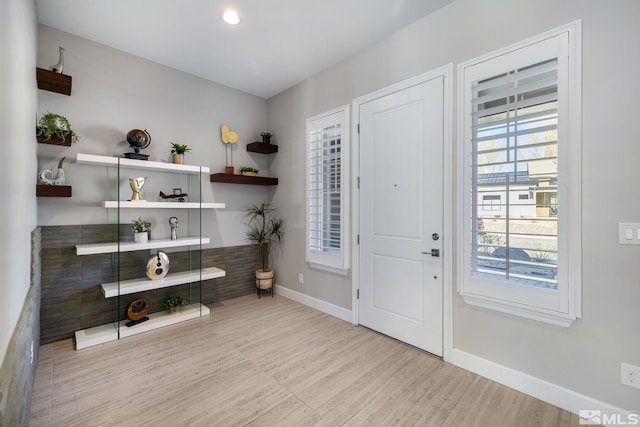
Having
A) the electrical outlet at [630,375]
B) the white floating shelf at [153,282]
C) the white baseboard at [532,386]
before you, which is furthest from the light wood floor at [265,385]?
the white floating shelf at [153,282]

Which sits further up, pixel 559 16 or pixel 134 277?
pixel 559 16

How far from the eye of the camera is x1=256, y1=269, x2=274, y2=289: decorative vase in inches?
156

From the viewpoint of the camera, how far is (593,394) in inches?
68.4

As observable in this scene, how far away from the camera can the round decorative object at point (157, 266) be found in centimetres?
301

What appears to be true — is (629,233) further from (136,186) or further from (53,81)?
(53,81)

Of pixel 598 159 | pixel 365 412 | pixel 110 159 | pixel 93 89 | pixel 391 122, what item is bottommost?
pixel 365 412

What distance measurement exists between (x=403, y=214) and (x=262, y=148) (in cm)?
232

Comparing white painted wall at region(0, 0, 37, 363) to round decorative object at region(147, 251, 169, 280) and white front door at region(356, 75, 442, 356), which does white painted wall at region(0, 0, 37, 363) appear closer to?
round decorative object at region(147, 251, 169, 280)

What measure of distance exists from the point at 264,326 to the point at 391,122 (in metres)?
2.50

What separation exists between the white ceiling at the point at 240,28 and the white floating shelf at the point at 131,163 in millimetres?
1233

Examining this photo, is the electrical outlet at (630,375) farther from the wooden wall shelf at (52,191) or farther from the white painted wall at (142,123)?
the wooden wall shelf at (52,191)

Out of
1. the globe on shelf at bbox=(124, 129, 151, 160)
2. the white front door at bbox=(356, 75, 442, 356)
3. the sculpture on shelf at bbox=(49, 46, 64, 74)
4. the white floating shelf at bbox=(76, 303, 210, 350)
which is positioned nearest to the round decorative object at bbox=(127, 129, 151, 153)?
the globe on shelf at bbox=(124, 129, 151, 160)

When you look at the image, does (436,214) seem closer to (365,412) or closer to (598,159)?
(598,159)

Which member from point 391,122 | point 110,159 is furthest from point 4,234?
point 391,122
